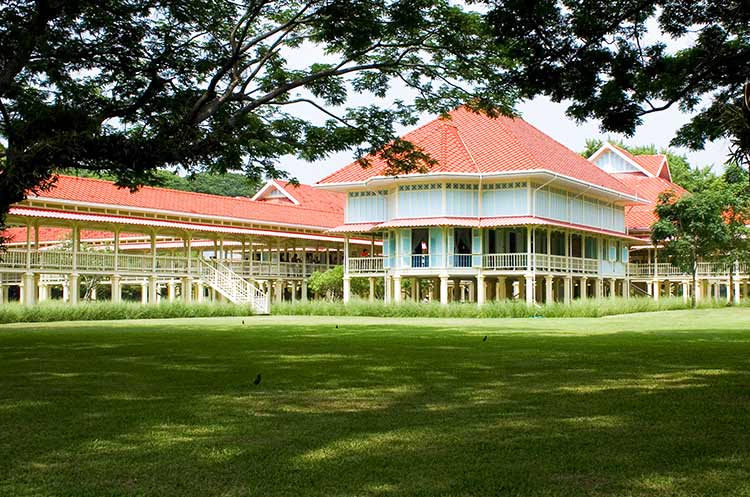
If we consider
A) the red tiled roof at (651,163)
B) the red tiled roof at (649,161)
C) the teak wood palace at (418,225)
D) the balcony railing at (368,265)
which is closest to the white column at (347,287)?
the teak wood palace at (418,225)

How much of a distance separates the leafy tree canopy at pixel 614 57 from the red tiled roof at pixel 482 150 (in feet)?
87.0

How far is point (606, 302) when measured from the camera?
34.7 meters

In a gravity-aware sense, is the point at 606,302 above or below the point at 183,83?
below

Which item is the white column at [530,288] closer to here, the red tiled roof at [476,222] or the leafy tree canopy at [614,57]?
the red tiled roof at [476,222]

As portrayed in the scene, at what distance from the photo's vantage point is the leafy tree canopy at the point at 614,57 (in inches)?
445

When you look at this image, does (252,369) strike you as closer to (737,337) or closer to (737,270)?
(737,337)

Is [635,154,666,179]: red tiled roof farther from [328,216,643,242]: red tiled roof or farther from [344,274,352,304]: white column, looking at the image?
[344,274,352,304]: white column

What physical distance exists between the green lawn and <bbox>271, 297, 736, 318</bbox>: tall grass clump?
19015 mm

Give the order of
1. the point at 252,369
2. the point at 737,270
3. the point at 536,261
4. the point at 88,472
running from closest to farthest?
the point at 88,472
the point at 252,369
the point at 536,261
the point at 737,270

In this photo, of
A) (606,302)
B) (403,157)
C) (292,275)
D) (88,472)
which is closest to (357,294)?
(292,275)

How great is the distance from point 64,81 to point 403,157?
674 centimetres

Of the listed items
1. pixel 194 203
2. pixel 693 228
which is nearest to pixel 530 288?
pixel 693 228

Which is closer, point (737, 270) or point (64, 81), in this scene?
point (64, 81)

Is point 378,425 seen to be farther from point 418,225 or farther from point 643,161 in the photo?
point 643,161
